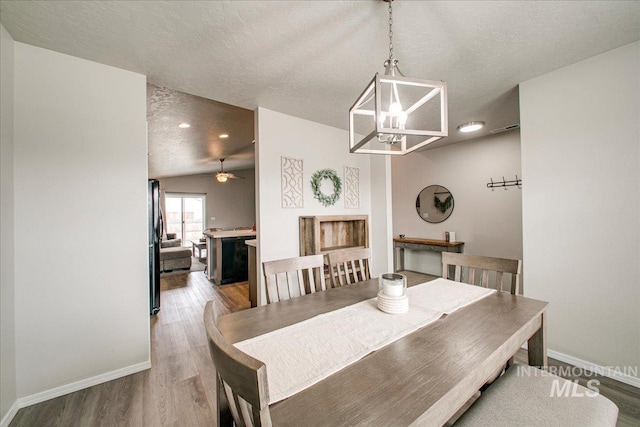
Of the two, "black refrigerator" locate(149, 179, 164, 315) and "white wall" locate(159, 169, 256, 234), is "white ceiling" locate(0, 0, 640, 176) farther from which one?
"white wall" locate(159, 169, 256, 234)

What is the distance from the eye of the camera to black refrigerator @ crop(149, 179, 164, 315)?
3.22 metres

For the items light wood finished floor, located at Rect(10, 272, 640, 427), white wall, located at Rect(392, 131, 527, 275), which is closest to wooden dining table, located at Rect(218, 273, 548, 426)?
light wood finished floor, located at Rect(10, 272, 640, 427)

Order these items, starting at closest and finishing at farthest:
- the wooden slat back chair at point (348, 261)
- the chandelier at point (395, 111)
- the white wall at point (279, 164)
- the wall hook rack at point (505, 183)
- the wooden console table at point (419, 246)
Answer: the chandelier at point (395, 111) → the wooden slat back chair at point (348, 261) → the white wall at point (279, 164) → the wall hook rack at point (505, 183) → the wooden console table at point (419, 246)

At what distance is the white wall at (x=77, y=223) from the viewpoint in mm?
1760

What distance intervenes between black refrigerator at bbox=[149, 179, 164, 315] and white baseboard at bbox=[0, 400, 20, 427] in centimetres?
166

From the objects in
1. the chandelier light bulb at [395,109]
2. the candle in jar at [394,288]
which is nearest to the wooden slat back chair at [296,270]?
the candle in jar at [394,288]

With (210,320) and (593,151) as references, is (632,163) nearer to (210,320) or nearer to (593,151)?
(593,151)

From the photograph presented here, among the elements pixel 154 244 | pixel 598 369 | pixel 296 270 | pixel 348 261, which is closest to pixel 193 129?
pixel 154 244

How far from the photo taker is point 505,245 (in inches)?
156

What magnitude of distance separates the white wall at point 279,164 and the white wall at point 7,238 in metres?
1.79

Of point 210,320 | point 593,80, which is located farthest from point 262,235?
point 593,80

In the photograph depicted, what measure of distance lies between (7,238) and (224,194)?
7.84 m

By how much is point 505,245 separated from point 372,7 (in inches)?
156

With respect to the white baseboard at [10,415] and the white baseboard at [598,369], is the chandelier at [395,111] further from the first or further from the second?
the white baseboard at [10,415]
